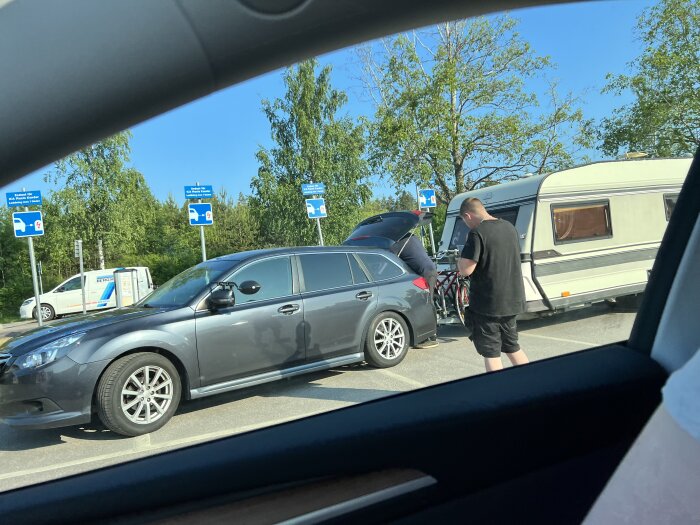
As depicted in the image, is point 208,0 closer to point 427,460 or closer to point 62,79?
point 62,79

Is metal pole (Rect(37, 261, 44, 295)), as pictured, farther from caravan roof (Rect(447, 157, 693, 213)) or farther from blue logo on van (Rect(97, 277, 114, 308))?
caravan roof (Rect(447, 157, 693, 213))

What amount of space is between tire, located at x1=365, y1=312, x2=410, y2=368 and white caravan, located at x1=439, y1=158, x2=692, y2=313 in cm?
56

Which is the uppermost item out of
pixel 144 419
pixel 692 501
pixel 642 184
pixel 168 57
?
pixel 168 57

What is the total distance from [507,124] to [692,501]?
1.28 metres

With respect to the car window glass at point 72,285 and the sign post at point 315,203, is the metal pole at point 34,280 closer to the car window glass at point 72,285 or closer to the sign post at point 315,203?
the car window glass at point 72,285

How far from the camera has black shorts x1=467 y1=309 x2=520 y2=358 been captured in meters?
2.78

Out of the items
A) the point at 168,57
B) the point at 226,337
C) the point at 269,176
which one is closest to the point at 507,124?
the point at 269,176

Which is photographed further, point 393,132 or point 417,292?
point 417,292

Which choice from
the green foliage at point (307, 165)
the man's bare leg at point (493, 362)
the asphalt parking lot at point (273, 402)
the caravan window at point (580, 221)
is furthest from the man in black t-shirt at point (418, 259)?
the green foliage at point (307, 165)

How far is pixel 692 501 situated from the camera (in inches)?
36.3

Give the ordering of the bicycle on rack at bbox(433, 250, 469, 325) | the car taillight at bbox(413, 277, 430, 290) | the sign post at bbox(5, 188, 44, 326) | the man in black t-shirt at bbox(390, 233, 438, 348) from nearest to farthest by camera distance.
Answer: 1. the sign post at bbox(5, 188, 44, 326)
2. the man in black t-shirt at bbox(390, 233, 438, 348)
3. the car taillight at bbox(413, 277, 430, 290)
4. the bicycle on rack at bbox(433, 250, 469, 325)

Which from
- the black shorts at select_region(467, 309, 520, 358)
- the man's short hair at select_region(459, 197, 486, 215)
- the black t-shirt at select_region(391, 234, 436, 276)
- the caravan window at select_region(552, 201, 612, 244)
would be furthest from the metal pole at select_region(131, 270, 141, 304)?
the caravan window at select_region(552, 201, 612, 244)

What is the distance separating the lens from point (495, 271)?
11.0 feet

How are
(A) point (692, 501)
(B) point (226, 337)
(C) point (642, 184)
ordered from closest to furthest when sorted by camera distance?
(A) point (692, 501) < (C) point (642, 184) < (B) point (226, 337)
